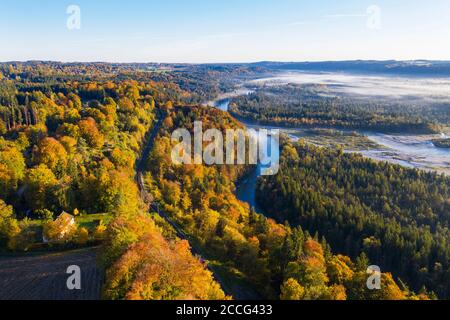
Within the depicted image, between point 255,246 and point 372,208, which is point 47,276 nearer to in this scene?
point 255,246

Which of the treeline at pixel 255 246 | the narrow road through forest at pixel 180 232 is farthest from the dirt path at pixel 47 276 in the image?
the treeline at pixel 255 246

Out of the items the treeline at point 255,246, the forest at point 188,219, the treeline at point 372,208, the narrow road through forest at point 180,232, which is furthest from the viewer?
the treeline at point 372,208

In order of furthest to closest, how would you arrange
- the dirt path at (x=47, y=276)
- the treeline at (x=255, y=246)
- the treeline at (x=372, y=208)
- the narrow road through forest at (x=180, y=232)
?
the treeline at (x=372, y=208)
the narrow road through forest at (x=180, y=232)
the treeline at (x=255, y=246)
the dirt path at (x=47, y=276)

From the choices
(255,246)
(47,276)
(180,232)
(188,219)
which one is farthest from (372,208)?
(47,276)

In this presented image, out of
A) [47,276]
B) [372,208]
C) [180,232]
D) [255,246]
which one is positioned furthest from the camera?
[372,208]

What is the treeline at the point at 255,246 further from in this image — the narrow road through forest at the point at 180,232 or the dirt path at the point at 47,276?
the dirt path at the point at 47,276

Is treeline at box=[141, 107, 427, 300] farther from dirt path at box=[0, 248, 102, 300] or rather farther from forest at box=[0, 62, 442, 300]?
dirt path at box=[0, 248, 102, 300]
